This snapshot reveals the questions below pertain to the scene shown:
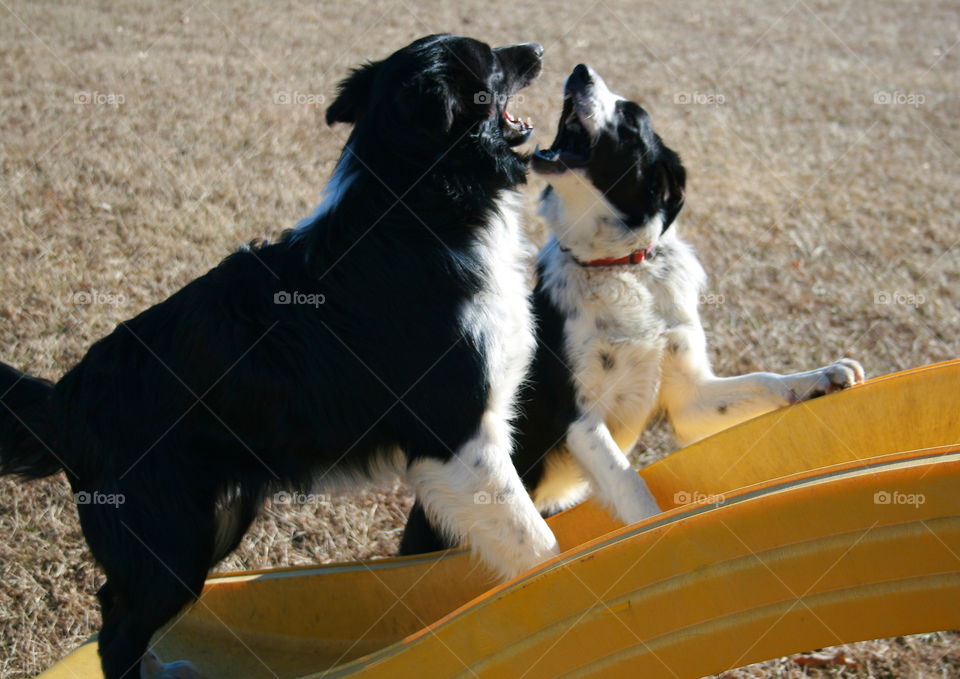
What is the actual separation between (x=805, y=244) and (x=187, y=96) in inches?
214

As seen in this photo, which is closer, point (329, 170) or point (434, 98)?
point (434, 98)

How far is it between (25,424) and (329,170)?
454 cm

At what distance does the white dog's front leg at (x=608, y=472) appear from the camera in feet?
10.0

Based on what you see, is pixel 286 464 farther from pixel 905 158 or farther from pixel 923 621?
pixel 905 158

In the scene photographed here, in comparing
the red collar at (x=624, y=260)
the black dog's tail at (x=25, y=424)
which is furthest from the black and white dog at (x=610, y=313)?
the black dog's tail at (x=25, y=424)

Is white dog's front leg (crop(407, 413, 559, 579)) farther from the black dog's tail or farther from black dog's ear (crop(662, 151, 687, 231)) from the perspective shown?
black dog's ear (crop(662, 151, 687, 231))

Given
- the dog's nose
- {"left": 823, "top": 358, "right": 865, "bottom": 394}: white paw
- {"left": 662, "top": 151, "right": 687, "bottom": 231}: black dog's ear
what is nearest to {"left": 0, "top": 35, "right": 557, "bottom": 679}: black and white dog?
the dog's nose

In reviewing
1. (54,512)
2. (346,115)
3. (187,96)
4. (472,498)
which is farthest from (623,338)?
(187,96)

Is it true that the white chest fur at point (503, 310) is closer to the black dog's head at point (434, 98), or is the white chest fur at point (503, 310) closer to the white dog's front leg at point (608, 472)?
the black dog's head at point (434, 98)

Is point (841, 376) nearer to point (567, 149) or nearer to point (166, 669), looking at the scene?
point (567, 149)

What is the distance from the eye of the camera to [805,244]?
6.48 m

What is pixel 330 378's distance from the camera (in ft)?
8.59

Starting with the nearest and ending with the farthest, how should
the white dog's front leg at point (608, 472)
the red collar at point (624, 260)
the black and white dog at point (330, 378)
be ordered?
the black and white dog at point (330, 378)
the white dog's front leg at point (608, 472)
the red collar at point (624, 260)

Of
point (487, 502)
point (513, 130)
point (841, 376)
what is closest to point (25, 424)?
point (487, 502)
